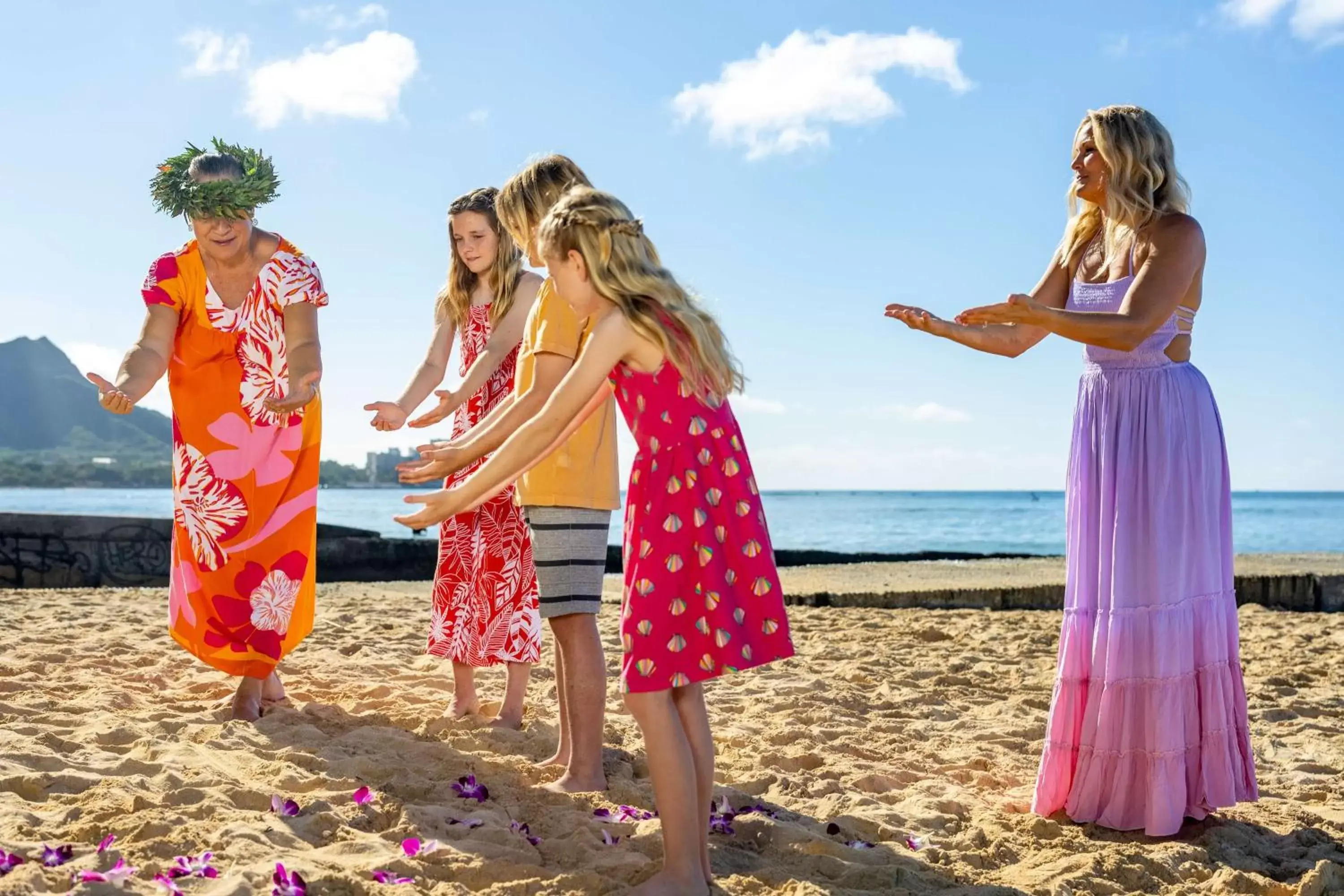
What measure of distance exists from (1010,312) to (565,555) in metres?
1.46

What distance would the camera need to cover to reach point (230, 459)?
Result: 439cm

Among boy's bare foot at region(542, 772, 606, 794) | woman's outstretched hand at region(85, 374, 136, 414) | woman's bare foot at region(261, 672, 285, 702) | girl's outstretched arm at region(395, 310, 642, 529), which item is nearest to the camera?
girl's outstretched arm at region(395, 310, 642, 529)

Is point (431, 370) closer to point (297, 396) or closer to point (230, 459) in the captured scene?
point (297, 396)

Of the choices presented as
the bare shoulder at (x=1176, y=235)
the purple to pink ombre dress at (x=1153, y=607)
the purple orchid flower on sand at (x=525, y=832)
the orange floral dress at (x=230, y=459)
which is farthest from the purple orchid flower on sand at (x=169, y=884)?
the bare shoulder at (x=1176, y=235)

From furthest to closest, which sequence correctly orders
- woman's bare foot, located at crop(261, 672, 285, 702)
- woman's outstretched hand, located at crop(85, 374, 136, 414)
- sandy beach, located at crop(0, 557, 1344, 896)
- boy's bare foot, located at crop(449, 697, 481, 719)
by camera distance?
woman's bare foot, located at crop(261, 672, 285, 702)
boy's bare foot, located at crop(449, 697, 481, 719)
woman's outstretched hand, located at crop(85, 374, 136, 414)
sandy beach, located at crop(0, 557, 1344, 896)

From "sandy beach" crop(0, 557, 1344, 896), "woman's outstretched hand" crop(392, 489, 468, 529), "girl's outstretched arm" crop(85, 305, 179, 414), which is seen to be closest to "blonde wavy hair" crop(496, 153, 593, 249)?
"woman's outstretched hand" crop(392, 489, 468, 529)

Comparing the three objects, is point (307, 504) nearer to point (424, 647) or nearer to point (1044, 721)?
point (424, 647)

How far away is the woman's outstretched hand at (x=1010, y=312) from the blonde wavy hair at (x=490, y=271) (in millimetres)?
1698

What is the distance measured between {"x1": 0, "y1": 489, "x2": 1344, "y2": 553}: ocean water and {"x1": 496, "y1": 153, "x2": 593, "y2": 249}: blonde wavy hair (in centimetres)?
2053

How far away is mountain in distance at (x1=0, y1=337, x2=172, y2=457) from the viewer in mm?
119250

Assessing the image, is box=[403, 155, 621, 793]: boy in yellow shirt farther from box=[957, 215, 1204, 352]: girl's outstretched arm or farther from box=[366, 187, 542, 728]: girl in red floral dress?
box=[957, 215, 1204, 352]: girl's outstretched arm

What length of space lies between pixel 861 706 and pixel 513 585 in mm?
1774

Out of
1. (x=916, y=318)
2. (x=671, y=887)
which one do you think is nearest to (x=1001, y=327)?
(x=916, y=318)

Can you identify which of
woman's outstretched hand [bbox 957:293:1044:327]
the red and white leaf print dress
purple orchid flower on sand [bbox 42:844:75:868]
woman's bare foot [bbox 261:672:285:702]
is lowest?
purple orchid flower on sand [bbox 42:844:75:868]
